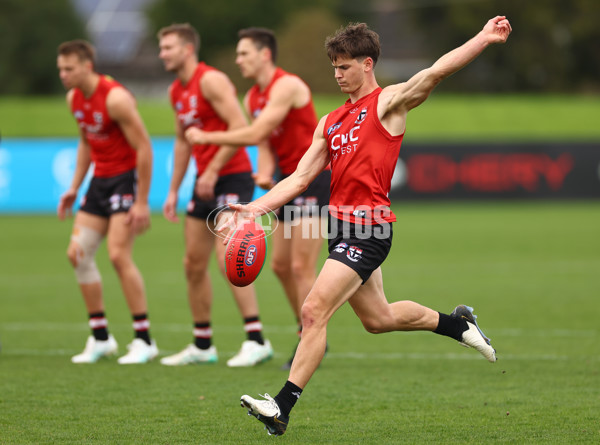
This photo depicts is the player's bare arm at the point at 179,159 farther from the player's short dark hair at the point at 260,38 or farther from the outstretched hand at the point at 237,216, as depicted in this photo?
the outstretched hand at the point at 237,216

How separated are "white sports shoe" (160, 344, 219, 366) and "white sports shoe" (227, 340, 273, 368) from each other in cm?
17

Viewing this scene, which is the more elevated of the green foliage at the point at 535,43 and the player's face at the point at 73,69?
the green foliage at the point at 535,43

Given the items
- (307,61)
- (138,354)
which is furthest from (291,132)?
(307,61)

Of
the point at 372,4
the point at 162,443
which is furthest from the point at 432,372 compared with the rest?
the point at 372,4

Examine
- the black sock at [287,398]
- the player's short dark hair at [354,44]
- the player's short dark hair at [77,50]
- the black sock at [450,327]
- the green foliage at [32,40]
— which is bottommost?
the black sock at [287,398]

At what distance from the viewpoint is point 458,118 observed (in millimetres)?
31578

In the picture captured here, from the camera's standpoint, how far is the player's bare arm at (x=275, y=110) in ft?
23.4

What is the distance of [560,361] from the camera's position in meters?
7.49

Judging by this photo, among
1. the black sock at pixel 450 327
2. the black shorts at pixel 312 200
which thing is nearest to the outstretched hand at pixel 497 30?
the black sock at pixel 450 327

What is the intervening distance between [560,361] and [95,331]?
3925 mm

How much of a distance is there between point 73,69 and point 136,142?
84 centimetres

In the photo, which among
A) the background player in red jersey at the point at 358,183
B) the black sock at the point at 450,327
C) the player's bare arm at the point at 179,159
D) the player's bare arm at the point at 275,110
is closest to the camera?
the background player in red jersey at the point at 358,183

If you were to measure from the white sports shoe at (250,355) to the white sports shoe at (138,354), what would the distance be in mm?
681

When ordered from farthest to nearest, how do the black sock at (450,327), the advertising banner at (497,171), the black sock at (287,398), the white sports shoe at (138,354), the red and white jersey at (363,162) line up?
the advertising banner at (497,171), the white sports shoe at (138,354), the black sock at (450,327), the red and white jersey at (363,162), the black sock at (287,398)
